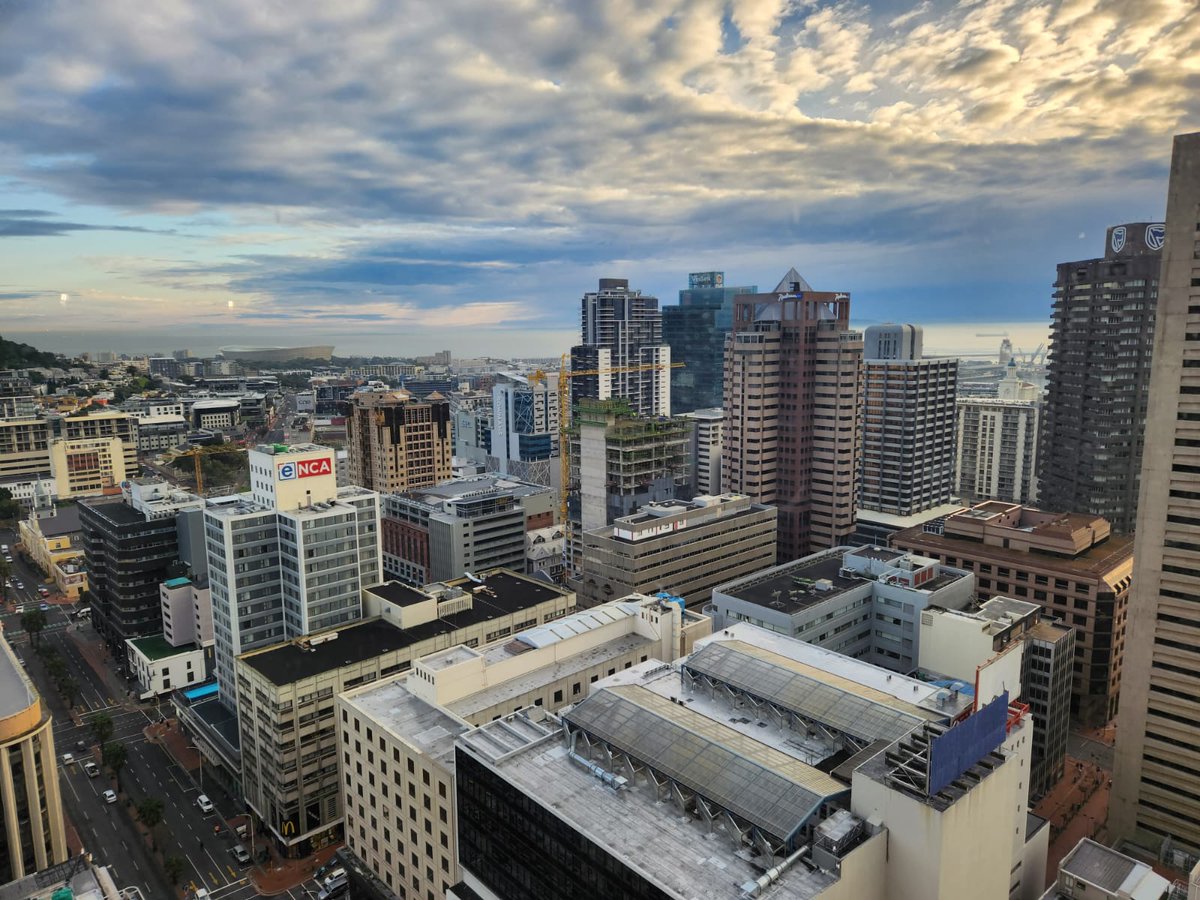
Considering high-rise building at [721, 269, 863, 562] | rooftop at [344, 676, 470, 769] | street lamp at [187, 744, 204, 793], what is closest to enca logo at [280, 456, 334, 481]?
rooftop at [344, 676, 470, 769]

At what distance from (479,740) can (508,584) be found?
35.5m

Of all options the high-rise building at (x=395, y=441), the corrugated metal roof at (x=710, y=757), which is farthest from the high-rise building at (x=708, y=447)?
the corrugated metal roof at (x=710, y=757)

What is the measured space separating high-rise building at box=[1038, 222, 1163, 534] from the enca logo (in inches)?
4117

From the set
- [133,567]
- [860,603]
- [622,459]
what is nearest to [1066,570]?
[860,603]

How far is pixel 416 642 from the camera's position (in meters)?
60.6

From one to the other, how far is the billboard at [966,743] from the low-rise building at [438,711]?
2316 centimetres

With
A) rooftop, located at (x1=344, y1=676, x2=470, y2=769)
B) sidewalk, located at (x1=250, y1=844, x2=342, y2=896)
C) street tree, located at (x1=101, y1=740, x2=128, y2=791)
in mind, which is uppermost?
rooftop, located at (x1=344, y1=676, x2=470, y2=769)

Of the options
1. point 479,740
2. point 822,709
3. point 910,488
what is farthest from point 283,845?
point 910,488

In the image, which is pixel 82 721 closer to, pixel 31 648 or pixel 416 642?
pixel 31 648

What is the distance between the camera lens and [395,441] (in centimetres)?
13212

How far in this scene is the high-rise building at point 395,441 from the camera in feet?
431

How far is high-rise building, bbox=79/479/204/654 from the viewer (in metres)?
85.3

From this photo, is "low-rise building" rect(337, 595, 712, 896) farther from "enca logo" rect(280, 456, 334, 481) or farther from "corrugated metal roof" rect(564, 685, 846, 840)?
"enca logo" rect(280, 456, 334, 481)

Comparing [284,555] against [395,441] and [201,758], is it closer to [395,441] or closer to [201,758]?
[201,758]
